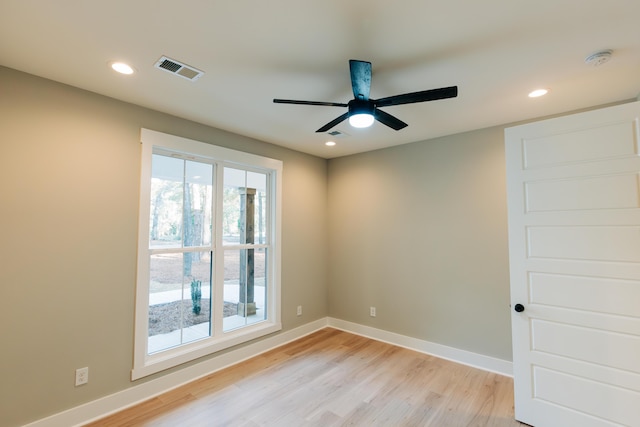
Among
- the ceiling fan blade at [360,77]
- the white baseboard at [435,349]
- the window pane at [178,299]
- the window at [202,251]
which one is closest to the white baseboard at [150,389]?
the window at [202,251]

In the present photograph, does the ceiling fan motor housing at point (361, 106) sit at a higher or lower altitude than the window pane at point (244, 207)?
higher

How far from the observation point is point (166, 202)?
9.75 feet

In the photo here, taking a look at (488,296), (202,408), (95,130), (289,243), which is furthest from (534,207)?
(95,130)

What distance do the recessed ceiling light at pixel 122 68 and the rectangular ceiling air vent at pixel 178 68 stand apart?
215 mm

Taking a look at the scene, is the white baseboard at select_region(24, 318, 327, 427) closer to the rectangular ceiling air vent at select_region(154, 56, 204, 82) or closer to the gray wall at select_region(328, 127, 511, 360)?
the gray wall at select_region(328, 127, 511, 360)

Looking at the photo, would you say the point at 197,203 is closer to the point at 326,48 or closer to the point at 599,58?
the point at 326,48

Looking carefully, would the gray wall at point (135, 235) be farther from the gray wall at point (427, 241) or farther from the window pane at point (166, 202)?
the window pane at point (166, 202)

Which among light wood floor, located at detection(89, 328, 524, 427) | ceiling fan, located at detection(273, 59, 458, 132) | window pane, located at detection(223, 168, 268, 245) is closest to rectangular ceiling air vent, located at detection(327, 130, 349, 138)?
window pane, located at detection(223, 168, 268, 245)

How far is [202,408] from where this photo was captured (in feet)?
8.25

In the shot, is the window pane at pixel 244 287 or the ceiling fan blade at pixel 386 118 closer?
the ceiling fan blade at pixel 386 118

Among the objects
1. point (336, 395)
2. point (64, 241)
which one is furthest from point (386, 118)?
point (64, 241)

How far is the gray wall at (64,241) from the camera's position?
2068 mm

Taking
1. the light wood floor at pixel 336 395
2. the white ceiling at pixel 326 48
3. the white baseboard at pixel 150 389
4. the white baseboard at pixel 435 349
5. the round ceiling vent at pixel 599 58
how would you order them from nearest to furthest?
1. the white ceiling at pixel 326 48
2. the round ceiling vent at pixel 599 58
3. the white baseboard at pixel 150 389
4. the light wood floor at pixel 336 395
5. the white baseboard at pixel 435 349

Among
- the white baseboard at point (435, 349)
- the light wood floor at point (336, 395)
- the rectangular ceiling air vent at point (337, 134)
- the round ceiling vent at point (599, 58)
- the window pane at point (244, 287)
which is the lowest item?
the light wood floor at point (336, 395)
